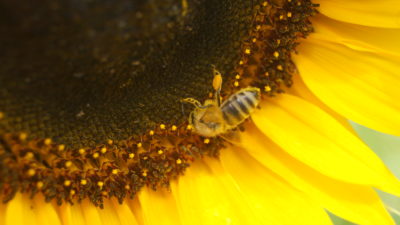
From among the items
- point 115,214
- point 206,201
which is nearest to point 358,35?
point 206,201

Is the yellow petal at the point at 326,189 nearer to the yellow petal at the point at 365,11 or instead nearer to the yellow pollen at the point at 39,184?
the yellow petal at the point at 365,11

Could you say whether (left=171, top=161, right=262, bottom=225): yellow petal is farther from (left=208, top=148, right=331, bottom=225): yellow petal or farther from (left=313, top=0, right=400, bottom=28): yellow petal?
(left=313, top=0, right=400, bottom=28): yellow petal

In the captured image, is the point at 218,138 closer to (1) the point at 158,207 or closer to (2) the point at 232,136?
(2) the point at 232,136

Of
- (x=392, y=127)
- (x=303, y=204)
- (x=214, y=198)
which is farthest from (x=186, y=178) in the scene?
(x=392, y=127)

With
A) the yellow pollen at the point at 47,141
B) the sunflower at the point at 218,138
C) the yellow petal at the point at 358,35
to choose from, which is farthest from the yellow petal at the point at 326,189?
the yellow pollen at the point at 47,141

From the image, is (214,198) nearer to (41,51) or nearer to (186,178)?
(186,178)
